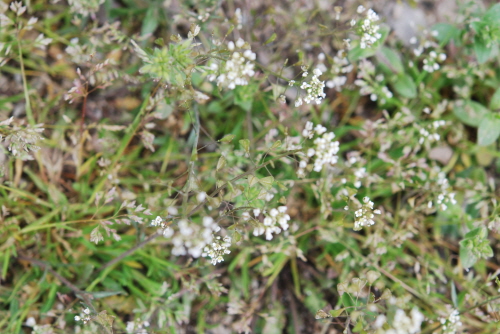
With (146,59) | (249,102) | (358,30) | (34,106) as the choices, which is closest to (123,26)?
(34,106)

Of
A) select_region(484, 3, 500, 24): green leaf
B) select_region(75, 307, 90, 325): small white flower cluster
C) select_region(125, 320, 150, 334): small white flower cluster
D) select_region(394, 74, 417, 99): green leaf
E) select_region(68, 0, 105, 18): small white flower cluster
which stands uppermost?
select_region(484, 3, 500, 24): green leaf

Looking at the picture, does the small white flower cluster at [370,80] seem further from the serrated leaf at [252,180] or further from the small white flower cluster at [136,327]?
the small white flower cluster at [136,327]

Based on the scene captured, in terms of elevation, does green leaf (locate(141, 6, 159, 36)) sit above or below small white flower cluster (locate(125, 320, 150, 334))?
above

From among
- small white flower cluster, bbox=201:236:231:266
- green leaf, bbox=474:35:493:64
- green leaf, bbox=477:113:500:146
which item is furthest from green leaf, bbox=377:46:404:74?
small white flower cluster, bbox=201:236:231:266

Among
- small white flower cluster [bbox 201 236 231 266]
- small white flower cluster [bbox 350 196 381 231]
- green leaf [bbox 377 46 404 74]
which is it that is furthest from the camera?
green leaf [bbox 377 46 404 74]

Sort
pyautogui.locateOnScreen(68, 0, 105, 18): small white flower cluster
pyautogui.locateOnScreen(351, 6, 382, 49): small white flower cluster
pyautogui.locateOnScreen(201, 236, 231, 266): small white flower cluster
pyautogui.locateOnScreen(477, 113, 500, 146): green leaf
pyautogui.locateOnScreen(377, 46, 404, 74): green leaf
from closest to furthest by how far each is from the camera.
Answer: pyautogui.locateOnScreen(201, 236, 231, 266): small white flower cluster
pyautogui.locateOnScreen(351, 6, 382, 49): small white flower cluster
pyautogui.locateOnScreen(68, 0, 105, 18): small white flower cluster
pyautogui.locateOnScreen(477, 113, 500, 146): green leaf
pyautogui.locateOnScreen(377, 46, 404, 74): green leaf

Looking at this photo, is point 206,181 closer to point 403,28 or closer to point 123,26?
point 123,26

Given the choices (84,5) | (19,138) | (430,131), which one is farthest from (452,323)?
(84,5)

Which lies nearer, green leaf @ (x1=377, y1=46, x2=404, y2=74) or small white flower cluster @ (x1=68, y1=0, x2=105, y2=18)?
small white flower cluster @ (x1=68, y1=0, x2=105, y2=18)

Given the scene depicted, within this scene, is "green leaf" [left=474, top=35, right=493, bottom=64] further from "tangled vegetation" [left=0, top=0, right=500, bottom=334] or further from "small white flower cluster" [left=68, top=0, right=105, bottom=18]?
"small white flower cluster" [left=68, top=0, right=105, bottom=18]
